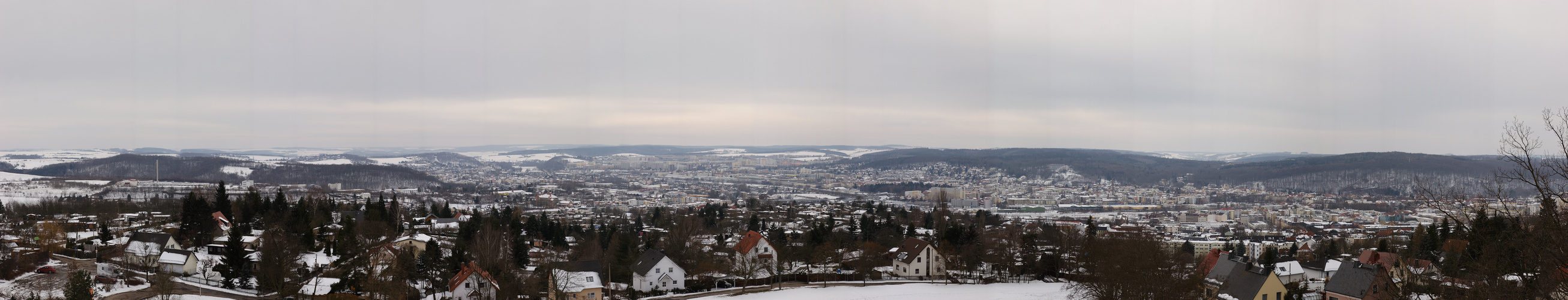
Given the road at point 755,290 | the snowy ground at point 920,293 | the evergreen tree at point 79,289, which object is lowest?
the road at point 755,290

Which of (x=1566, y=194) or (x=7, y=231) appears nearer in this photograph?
(x=1566, y=194)

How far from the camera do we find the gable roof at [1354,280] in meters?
22.7

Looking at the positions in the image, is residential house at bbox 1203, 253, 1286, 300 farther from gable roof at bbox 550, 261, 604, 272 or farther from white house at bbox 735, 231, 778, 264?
gable roof at bbox 550, 261, 604, 272

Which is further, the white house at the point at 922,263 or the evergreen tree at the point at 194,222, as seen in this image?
the white house at the point at 922,263

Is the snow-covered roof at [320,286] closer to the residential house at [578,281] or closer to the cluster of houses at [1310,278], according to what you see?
the residential house at [578,281]

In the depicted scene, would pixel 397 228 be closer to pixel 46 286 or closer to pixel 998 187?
pixel 46 286

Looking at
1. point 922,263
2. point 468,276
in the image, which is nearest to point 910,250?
point 922,263

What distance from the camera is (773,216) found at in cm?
6775

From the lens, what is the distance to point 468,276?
987 inches

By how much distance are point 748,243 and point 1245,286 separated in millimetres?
20110

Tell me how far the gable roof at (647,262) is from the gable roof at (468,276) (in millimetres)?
6069

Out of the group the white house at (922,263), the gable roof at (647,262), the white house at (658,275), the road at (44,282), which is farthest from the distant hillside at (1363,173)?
the road at (44,282)

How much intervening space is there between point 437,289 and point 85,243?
19.4 metres

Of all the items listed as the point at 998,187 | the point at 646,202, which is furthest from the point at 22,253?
the point at 998,187
